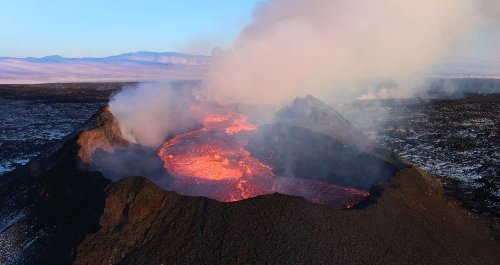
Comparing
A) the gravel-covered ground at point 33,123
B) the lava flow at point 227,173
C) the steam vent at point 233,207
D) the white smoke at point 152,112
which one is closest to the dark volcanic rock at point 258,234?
the steam vent at point 233,207

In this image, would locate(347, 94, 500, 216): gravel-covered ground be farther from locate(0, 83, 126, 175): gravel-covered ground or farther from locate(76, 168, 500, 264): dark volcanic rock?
locate(0, 83, 126, 175): gravel-covered ground

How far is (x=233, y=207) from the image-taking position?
9.36m

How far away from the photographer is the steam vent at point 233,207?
870cm

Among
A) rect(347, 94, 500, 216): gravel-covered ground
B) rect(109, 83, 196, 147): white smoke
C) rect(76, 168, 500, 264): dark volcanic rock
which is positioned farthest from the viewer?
→ rect(109, 83, 196, 147): white smoke

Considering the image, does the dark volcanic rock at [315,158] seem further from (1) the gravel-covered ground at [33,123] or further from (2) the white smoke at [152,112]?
(1) the gravel-covered ground at [33,123]

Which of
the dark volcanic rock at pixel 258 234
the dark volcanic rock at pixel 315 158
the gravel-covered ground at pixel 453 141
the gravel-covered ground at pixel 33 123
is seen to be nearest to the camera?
the dark volcanic rock at pixel 258 234

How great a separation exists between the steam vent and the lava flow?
6 cm

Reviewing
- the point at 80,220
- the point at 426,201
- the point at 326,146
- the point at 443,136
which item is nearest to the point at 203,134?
the point at 326,146

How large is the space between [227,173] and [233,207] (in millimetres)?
3789

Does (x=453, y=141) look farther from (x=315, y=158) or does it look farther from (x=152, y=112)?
(x=152, y=112)

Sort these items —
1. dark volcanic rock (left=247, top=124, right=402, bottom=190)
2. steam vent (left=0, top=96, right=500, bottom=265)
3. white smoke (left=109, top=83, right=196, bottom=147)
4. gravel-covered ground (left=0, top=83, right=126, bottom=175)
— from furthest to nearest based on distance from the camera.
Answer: gravel-covered ground (left=0, top=83, right=126, bottom=175) < white smoke (left=109, top=83, right=196, bottom=147) < dark volcanic rock (left=247, top=124, right=402, bottom=190) < steam vent (left=0, top=96, right=500, bottom=265)

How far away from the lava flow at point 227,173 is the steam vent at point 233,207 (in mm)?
60


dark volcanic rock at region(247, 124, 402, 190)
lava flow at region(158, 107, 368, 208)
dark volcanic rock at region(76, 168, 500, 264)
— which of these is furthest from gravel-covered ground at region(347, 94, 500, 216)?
lava flow at region(158, 107, 368, 208)

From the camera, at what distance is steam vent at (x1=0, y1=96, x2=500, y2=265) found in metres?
8.70
